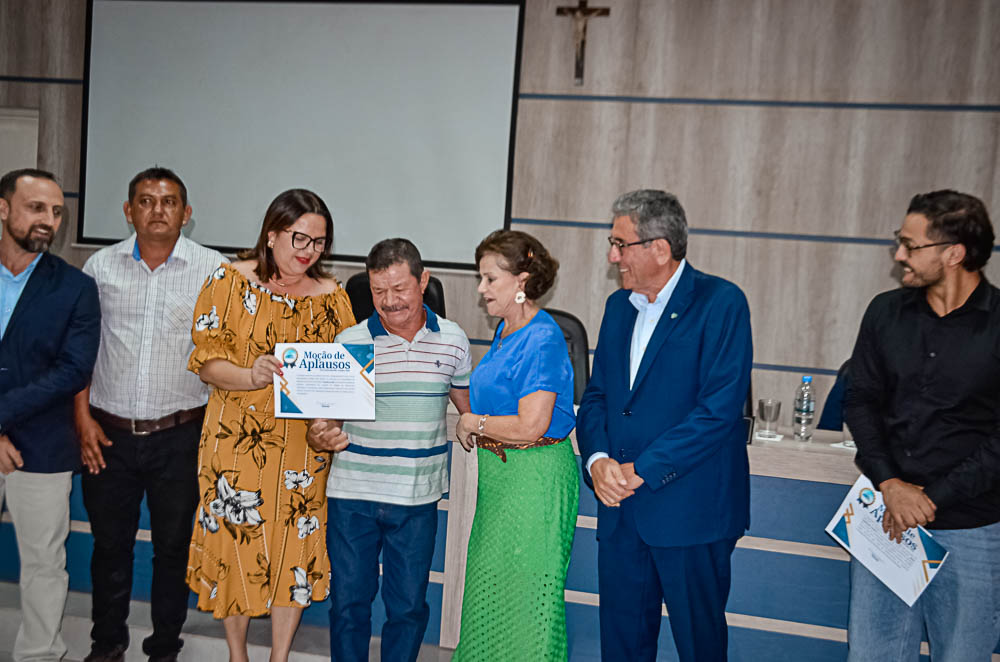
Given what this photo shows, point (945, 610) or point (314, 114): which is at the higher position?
point (314, 114)

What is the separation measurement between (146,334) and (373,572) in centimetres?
112

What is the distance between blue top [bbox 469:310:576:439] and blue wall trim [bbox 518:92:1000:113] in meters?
3.06

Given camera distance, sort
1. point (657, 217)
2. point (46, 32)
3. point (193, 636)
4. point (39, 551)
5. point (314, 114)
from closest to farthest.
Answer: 1. point (657, 217)
2. point (39, 551)
3. point (193, 636)
4. point (314, 114)
5. point (46, 32)

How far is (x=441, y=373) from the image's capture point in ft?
7.87

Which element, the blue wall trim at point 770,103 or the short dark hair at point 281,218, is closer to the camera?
the short dark hair at point 281,218

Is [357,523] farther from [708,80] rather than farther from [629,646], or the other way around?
[708,80]

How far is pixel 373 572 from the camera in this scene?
2.42 m

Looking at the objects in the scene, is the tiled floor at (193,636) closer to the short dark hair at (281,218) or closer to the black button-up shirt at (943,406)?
the short dark hair at (281,218)

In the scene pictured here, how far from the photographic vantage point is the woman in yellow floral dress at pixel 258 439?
240cm

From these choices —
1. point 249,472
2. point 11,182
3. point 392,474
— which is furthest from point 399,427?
point 11,182

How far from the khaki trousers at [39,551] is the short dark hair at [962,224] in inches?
110

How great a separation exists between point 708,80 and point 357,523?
3624 millimetres

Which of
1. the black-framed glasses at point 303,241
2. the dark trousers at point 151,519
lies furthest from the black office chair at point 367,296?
the black-framed glasses at point 303,241

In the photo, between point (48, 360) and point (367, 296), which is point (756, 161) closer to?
point (367, 296)
